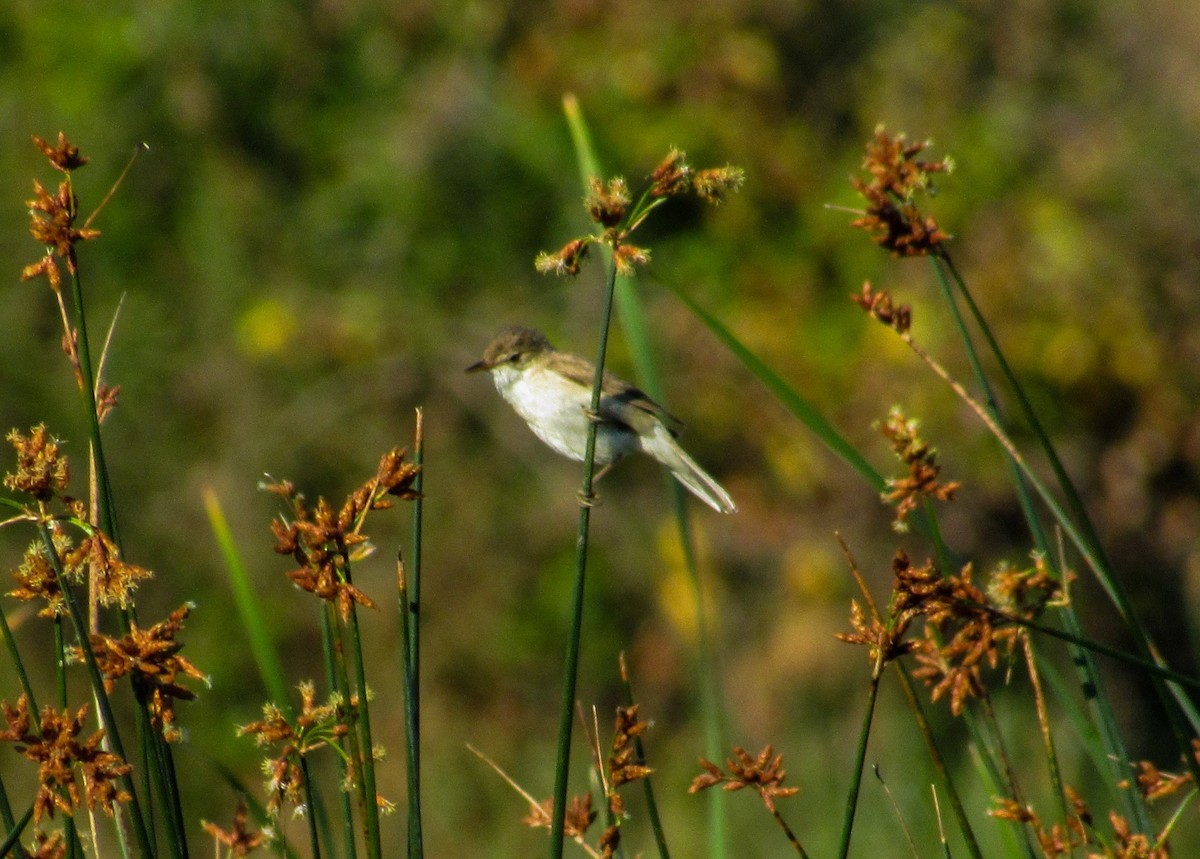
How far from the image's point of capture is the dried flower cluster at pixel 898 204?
7.09ft

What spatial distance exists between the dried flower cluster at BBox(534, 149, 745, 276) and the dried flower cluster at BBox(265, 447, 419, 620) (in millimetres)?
346

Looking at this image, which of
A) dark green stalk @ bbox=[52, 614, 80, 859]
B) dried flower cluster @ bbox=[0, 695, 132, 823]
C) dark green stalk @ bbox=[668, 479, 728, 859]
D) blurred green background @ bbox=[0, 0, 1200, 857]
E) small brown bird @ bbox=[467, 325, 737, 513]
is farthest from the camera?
blurred green background @ bbox=[0, 0, 1200, 857]

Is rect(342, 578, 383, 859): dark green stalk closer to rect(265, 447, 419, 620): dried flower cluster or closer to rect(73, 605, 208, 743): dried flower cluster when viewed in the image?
rect(265, 447, 419, 620): dried flower cluster

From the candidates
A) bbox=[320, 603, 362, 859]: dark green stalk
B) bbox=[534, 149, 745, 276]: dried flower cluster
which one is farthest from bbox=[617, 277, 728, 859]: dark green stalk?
bbox=[320, 603, 362, 859]: dark green stalk

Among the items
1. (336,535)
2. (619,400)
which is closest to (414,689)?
(336,535)

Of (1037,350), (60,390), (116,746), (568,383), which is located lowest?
(116,746)

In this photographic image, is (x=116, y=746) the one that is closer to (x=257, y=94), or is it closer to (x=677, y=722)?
(x=677, y=722)

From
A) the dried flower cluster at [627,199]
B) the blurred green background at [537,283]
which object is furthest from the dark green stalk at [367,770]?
the blurred green background at [537,283]

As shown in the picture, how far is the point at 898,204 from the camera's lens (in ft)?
7.20

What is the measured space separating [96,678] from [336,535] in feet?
1.12

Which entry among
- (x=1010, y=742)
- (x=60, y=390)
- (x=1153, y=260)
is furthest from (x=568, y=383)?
(x=60, y=390)

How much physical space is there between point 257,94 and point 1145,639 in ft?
25.5

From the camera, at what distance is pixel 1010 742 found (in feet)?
17.2

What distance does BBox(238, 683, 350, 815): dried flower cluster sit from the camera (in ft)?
6.51
